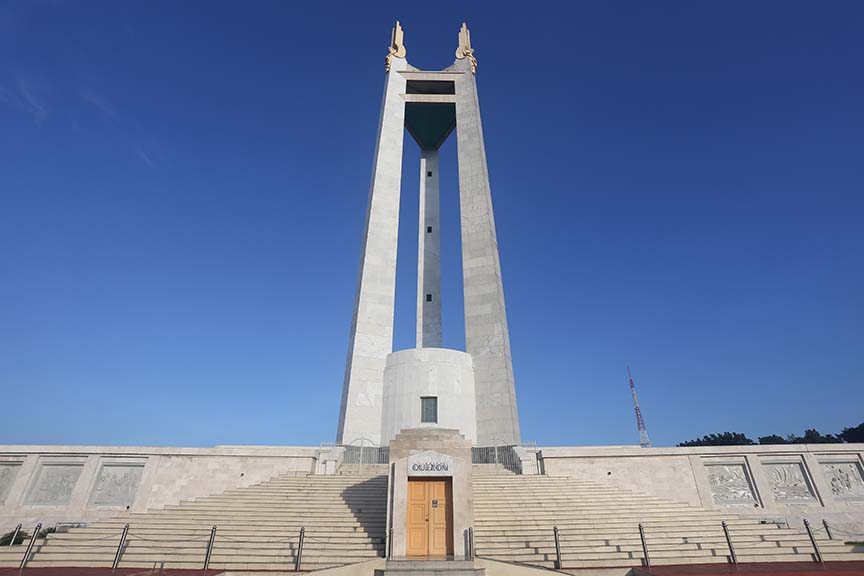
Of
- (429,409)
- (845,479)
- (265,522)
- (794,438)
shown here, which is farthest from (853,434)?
(265,522)

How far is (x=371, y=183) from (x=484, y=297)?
1155 cm

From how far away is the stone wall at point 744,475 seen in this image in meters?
15.1

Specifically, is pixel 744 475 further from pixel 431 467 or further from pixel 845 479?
pixel 431 467

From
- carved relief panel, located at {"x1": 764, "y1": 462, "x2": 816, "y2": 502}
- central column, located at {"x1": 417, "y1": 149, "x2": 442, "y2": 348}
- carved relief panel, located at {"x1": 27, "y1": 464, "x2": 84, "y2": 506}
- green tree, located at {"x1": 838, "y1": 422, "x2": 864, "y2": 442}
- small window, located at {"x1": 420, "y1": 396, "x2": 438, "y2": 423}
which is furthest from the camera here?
green tree, located at {"x1": 838, "y1": 422, "x2": 864, "y2": 442}

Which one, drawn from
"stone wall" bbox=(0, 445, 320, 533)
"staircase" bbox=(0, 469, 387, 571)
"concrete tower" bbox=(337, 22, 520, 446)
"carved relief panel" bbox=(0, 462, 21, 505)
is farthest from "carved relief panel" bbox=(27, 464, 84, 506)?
"concrete tower" bbox=(337, 22, 520, 446)

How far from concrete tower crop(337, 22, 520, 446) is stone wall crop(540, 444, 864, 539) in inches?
216

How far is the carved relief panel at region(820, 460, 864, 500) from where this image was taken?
15445 millimetres

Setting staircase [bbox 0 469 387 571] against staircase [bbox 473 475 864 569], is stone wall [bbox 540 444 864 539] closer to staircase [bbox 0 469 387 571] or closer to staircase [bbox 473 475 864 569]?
staircase [bbox 473 475 864 569]

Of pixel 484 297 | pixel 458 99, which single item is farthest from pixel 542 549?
pixel 458 99

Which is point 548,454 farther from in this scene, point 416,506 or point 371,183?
point 371,183

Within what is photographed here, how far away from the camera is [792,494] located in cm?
1542

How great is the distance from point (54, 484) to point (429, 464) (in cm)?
1429

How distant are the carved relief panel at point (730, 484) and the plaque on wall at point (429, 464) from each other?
1134cm

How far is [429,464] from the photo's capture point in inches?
402
